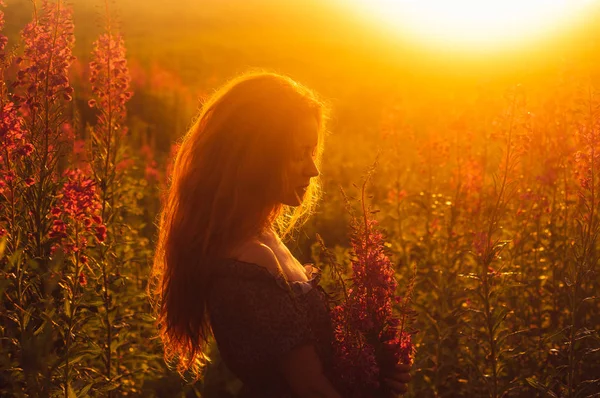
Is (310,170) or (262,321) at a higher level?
(310,170)

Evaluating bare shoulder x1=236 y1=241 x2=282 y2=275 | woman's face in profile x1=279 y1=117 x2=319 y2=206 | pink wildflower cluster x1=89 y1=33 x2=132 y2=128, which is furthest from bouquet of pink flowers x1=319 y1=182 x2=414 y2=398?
pink wildflower cluster x1=89 y1=33 x2=132 y2=128

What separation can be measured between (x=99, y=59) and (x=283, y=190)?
9.76ft

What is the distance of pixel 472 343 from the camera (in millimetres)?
4879

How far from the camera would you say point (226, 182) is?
8.63 feet

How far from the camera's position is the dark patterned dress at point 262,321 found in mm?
2424

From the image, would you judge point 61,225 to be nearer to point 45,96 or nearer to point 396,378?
point 45,96

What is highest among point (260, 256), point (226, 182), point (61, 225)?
point (226, 182)

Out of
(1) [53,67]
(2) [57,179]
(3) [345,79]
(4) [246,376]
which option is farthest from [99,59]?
(3) [345,79]

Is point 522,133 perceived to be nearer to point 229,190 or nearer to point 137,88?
point 229,190

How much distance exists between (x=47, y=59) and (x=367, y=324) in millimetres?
2868

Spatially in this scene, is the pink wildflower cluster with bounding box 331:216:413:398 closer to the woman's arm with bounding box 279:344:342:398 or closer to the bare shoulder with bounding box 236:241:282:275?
the woman's arm with bounding box 279:344:342:398

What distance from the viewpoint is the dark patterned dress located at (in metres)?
2.42

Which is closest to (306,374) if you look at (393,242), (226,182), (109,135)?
(226,182)

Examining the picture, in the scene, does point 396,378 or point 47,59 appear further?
point 47,59
